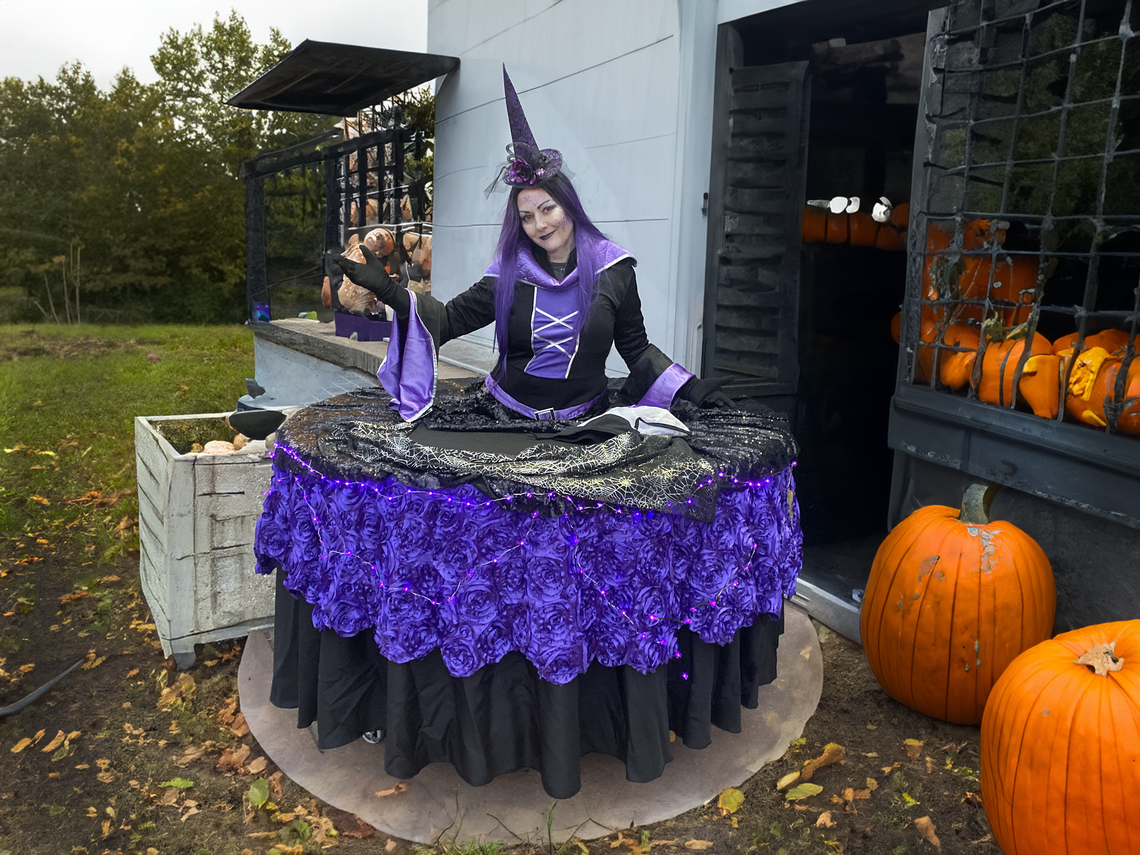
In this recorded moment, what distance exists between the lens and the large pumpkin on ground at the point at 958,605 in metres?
2.79

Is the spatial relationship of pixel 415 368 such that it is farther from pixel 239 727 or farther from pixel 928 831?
pixel 928 831

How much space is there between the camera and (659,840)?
2.44 meters

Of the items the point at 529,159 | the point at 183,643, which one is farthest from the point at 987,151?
the point at 183,643

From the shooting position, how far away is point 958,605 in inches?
111

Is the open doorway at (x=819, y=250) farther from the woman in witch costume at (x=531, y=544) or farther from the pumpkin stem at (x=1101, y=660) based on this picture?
the pumpkin stem at (x=1101, y=660)

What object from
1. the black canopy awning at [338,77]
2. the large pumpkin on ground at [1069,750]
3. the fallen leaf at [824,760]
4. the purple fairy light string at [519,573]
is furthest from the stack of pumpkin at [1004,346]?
the black canopy awning at [338,77]

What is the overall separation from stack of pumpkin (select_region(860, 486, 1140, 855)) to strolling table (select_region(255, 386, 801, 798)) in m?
0.53

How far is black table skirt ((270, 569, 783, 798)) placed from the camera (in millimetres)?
2369

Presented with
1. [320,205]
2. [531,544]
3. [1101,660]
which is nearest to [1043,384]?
[1101,660]

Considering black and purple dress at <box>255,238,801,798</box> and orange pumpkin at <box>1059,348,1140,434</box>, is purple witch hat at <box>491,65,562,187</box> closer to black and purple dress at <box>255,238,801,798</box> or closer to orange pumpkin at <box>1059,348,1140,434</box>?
black and purple dress at <box>255,238,801,798</box>

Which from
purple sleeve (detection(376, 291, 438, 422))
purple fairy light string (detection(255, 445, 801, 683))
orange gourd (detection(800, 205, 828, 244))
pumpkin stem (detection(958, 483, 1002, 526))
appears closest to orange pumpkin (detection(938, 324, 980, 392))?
pumpkin stem (detection(958, 483, 1002, 526))

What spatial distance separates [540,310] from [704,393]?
666 millimetres

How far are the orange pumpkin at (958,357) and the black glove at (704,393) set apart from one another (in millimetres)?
918

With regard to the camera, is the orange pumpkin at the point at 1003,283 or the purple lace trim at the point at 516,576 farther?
the orange pumpkin at the point at 1003,283
